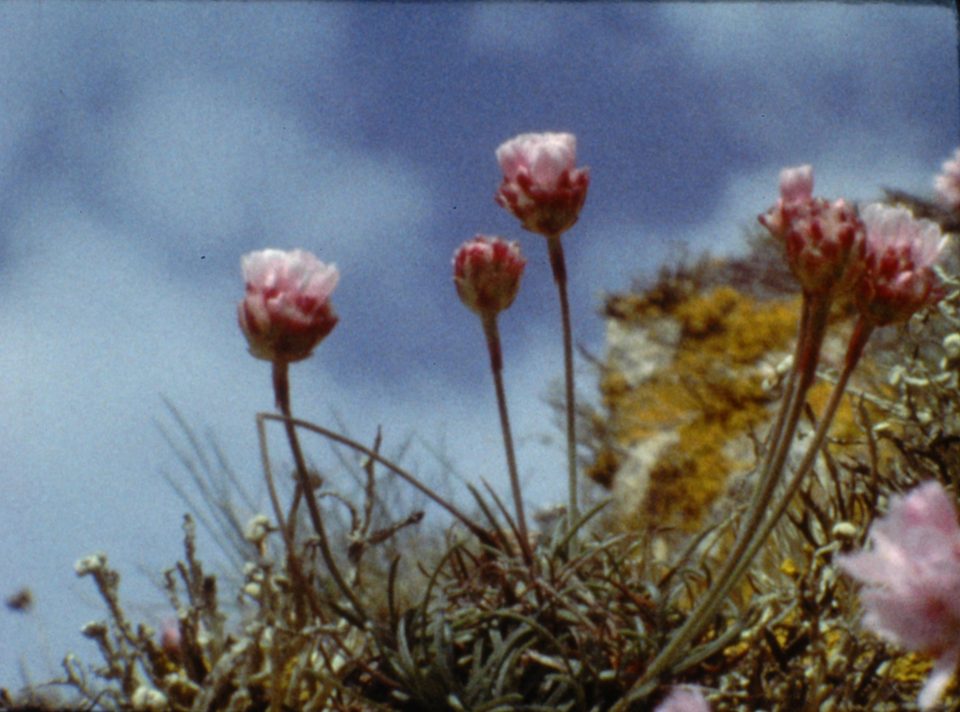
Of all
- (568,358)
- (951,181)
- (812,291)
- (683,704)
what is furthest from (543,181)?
(951,181)

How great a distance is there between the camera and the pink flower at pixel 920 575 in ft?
1.96

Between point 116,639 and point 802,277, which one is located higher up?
point 802,277

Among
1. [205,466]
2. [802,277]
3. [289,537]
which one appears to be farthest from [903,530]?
[205,466]

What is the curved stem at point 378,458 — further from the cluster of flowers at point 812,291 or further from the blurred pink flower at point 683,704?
the blurred pink flower at point 683,704

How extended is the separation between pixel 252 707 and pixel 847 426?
2892mm

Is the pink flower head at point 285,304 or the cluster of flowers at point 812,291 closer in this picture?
the cluster of flowers at point 812,291

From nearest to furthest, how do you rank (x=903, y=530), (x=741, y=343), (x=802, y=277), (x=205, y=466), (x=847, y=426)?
(x=903, y=530), (x=802, y=277), (x=205, y=466), (x=847, y=426), (x=741, y=343)

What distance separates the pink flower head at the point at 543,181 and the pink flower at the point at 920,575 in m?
0.59

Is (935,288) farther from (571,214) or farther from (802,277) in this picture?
(571,214)

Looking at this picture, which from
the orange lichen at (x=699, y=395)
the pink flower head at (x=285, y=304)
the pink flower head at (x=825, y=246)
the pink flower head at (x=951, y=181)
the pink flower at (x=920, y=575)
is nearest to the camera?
the pink flower at (x=920, y=575)

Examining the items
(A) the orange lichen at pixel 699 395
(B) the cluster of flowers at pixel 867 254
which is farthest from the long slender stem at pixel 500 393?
(A) the orange lichen at pixel 699 395

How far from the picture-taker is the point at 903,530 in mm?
607

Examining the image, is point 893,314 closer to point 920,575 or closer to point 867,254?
point 867,254

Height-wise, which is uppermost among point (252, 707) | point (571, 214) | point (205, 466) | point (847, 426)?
point (847, 426)
